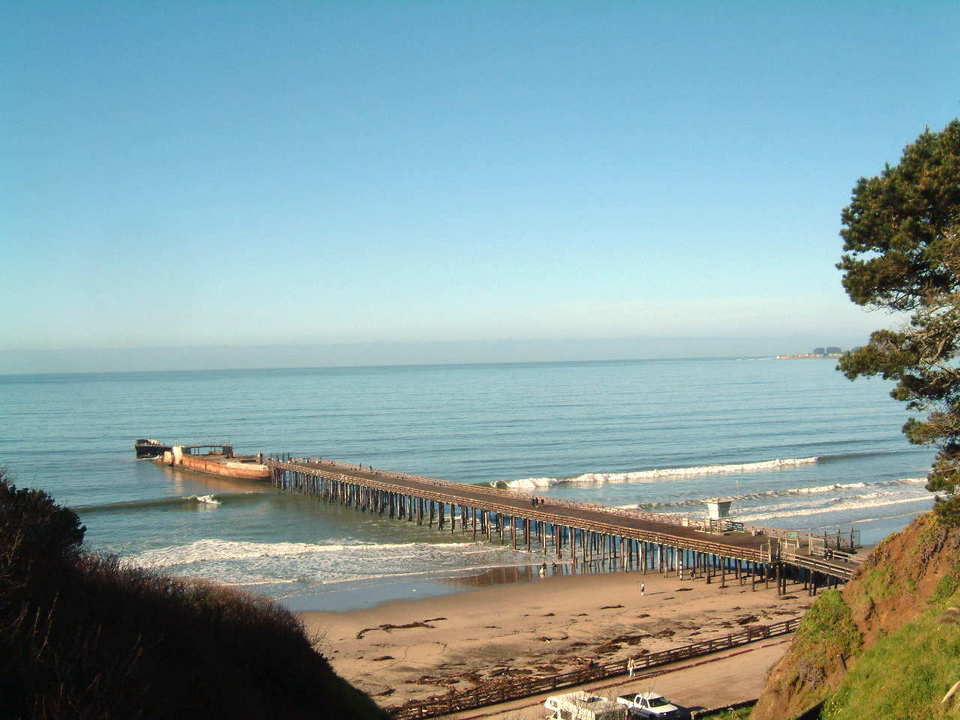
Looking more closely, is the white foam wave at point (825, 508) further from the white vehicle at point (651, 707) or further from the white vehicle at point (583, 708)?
the white vehicle at point (583, 708)

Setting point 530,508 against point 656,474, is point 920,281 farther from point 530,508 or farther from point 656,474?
point 656,474

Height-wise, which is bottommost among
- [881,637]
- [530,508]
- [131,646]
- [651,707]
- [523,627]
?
[523,627]

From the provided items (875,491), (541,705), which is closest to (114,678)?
(541,705)

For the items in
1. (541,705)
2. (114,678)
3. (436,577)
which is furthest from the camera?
(436,577)

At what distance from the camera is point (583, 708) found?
20.5 metres

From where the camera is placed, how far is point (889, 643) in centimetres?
1677

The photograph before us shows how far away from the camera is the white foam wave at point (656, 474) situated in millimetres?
67750

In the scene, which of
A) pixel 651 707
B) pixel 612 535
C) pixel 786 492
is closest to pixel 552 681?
pixel 651 707

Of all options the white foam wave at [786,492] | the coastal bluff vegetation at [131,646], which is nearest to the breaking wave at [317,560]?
the white foam wave at [786,492]

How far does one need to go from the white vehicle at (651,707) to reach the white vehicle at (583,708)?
43 centimetres

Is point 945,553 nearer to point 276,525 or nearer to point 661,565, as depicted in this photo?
point 661,565

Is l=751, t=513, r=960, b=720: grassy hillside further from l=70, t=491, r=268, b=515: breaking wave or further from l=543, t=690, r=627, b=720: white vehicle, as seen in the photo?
l=70, t=491, r=268, b=515: breaking wave

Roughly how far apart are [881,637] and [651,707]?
20.2ft

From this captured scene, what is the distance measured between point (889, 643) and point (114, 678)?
14908 mm
